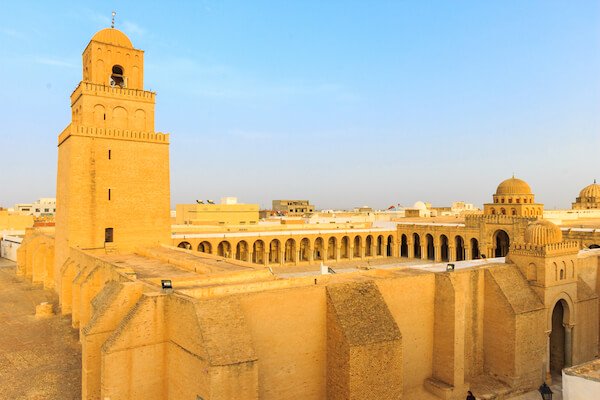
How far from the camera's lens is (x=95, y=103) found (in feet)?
71.2

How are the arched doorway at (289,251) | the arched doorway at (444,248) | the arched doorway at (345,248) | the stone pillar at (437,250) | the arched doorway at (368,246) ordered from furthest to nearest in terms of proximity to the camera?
1. the arched doorway at (368,246)
2. the arched doorway at (345,248)
3. the arched doorway at (289,251)
4. the arched doorway at (444,248)
5. the stone pillar at (437,250)

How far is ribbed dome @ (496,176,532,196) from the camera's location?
39344 mm

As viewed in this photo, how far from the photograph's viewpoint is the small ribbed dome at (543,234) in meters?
16.5

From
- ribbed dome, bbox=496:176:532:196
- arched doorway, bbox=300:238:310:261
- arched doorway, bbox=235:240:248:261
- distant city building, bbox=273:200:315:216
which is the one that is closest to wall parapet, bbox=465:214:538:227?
ribbed dome, bbox=496:176:532:196

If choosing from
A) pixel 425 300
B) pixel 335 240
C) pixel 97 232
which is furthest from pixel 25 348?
pixel 335 240

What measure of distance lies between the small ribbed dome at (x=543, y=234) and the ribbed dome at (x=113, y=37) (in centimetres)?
2124

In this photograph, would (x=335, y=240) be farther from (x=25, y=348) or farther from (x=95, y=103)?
(x=25, y=348)

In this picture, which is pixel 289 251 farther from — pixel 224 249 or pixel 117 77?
pixel 117 77

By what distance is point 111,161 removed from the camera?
2147 centimetres

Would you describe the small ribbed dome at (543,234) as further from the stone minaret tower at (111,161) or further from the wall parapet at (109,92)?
the wall parapet at (109,92)

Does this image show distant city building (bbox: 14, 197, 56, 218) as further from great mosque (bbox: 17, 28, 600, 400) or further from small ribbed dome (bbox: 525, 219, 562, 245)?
small ribbed dome (bbox: 525, 219, 562, 245)

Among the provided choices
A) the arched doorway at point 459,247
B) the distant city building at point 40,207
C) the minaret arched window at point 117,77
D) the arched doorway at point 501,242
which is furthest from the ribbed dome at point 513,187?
the distant city building at point 40,207

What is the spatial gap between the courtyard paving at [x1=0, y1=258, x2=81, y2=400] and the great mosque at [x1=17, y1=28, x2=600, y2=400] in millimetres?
1130

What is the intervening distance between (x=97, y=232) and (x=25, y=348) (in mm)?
6878
